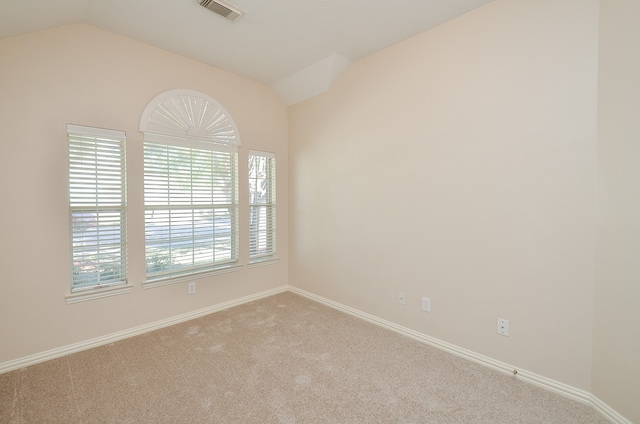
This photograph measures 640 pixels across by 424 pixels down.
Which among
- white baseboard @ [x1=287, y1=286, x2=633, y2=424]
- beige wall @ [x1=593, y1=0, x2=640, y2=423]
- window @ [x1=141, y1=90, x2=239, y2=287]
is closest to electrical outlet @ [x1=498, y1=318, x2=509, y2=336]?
white baseboard @ [x1=287, y1=286, x2=633, y2=424]

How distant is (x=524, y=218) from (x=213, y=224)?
301 centimetres

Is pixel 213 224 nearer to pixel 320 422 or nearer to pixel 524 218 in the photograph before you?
pixel 320 422

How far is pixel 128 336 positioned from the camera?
2607 millimetres

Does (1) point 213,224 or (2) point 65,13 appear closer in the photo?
(2) point 65,13

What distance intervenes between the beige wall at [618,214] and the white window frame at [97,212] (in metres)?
3.68

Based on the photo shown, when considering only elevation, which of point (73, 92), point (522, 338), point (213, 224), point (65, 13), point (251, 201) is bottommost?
point (522, 338)

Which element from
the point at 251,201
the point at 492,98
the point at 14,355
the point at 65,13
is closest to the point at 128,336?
the point at 14,355

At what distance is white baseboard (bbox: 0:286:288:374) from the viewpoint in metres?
2.13

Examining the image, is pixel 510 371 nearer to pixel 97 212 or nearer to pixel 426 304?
pixel 426 304

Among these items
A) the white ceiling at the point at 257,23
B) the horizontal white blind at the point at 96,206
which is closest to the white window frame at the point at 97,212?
the horizontal white blind at the point at 96,206

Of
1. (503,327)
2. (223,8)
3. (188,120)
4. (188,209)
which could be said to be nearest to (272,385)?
(503,327)

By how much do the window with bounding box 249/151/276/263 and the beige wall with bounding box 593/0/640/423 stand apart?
10.4 ft

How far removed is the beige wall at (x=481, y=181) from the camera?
1.79 m

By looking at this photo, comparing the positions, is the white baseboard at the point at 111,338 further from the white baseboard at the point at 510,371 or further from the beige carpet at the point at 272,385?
the white baseboard at the point at 510,371
